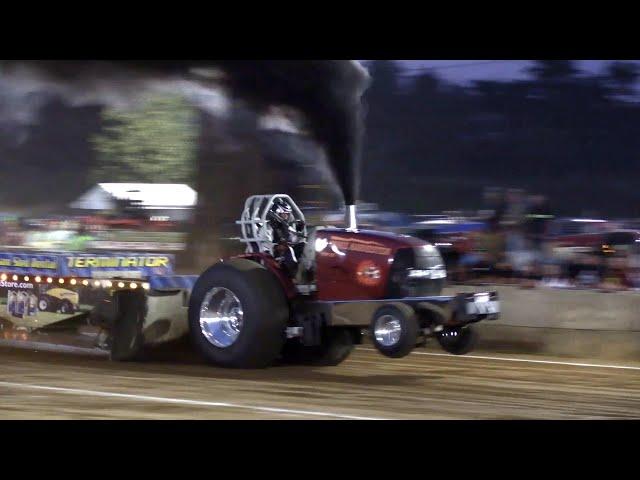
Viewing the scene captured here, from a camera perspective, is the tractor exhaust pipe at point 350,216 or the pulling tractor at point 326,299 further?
the tractor exhaust pipe at point 350,216

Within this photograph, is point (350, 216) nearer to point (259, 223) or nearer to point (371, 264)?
point (371, 264)

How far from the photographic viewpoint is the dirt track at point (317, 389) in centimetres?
749

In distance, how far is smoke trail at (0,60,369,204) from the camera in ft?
33.8

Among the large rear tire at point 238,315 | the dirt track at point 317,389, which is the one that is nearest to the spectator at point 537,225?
the dirt track at point 317,389

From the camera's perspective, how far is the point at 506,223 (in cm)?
1338

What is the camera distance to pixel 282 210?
33.4 feet

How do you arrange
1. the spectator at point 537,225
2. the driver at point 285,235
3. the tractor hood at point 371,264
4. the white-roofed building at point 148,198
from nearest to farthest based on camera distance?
the tractor hood at point 371,264 < the driver at point 285,235 < the spectator at point 537,225 < the white-roofed building at point 148,198

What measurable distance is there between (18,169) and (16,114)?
13.1 metres

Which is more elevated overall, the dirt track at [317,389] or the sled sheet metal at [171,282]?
the sled sheet metal at [171,282]

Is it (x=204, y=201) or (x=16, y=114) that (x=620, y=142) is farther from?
(x=16, y=114)

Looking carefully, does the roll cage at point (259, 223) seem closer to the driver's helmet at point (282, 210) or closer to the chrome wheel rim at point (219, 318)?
the driver's helmet at point (282, 210)

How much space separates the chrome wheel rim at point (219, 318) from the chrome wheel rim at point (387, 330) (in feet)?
4.96

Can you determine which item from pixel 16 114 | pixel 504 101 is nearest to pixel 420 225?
pixel 504 101

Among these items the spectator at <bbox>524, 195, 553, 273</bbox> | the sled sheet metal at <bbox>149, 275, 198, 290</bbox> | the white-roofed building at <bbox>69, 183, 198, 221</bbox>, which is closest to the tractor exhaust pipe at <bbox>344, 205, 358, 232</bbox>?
the sled sheet metal at <bbox>149, 275, 198, 290</bbox>
